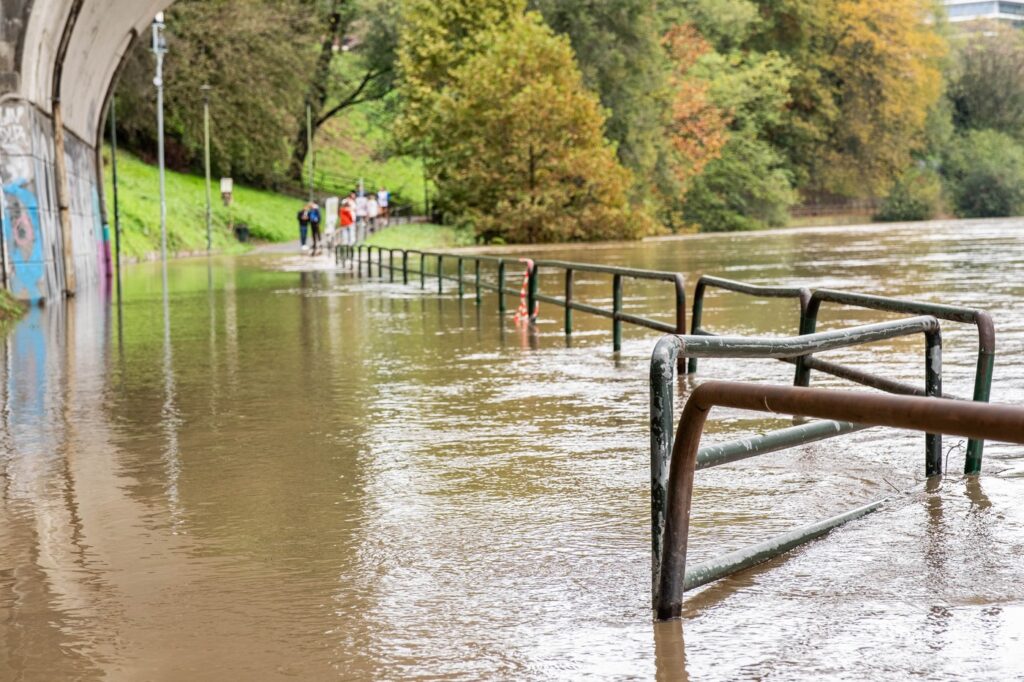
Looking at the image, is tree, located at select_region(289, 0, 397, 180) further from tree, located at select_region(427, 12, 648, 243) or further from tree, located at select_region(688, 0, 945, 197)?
tree, located at select_region(688, 0, 945, 197)

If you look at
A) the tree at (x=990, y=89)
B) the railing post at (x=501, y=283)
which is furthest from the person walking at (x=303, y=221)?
the tree at (x=990, y=89)

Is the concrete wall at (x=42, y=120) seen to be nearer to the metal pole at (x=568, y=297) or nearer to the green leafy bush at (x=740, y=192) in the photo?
the metal pole at (x=568, y=297)

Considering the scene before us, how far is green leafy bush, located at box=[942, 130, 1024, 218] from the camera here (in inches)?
3446

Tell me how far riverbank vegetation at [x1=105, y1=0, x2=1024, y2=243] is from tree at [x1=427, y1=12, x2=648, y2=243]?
3.4 inches

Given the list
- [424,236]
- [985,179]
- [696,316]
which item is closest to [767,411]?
[696,316]

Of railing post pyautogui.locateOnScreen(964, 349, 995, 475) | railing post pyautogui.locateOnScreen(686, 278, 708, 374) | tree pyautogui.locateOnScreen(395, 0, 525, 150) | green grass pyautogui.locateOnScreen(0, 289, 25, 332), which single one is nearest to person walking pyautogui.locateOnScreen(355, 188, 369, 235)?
tree pyautogui.locateOnScreen(395, 0, 525, 150)

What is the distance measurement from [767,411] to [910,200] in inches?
3336

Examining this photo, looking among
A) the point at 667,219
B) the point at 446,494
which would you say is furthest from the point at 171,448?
the point at 667,219

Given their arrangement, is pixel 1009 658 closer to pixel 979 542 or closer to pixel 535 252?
pixel 979 542

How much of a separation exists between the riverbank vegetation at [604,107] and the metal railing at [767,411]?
49451mm

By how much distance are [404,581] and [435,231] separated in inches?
2123

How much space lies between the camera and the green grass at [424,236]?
5434 centimetres

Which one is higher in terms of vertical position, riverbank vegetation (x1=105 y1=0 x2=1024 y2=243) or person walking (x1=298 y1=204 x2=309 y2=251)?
riverbank vegetation (x1=105 y1=0 x2=1024 y2=243)

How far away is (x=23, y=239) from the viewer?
2144cm
